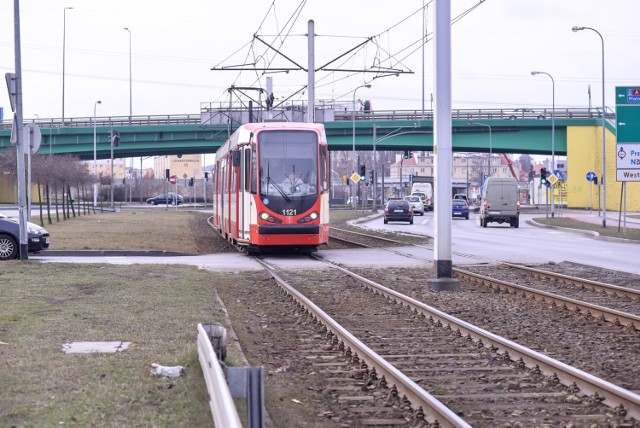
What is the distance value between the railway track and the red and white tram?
1148 cm

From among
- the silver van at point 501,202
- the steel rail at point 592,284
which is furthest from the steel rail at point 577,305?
the silver van at point 501,202

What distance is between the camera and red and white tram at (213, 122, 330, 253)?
2522cm

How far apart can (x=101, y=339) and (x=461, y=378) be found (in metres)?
4.13

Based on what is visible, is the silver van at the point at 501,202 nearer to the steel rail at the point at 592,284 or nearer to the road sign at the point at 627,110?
the road sign at the point at 627,110

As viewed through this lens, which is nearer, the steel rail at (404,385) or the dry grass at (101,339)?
the steel rail at (404,385)

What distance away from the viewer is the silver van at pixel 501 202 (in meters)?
54.4

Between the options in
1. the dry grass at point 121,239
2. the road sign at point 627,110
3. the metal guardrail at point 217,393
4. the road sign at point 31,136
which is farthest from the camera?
the road sign at point 627,110

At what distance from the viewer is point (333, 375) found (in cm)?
928

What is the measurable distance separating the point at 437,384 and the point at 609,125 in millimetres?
63109

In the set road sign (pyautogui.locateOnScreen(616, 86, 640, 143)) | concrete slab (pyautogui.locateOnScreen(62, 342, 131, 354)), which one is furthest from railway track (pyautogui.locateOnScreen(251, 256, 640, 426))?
road sign (pyautogui.locateOnScreen(616, 86, 640, 143))

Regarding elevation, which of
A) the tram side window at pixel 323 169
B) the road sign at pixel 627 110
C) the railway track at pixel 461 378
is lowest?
the railway track at pixel 461 378

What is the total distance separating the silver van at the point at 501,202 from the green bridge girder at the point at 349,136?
14.3 meters

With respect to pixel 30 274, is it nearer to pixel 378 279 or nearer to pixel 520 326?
pixel 378 279

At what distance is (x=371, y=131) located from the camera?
76.6m
